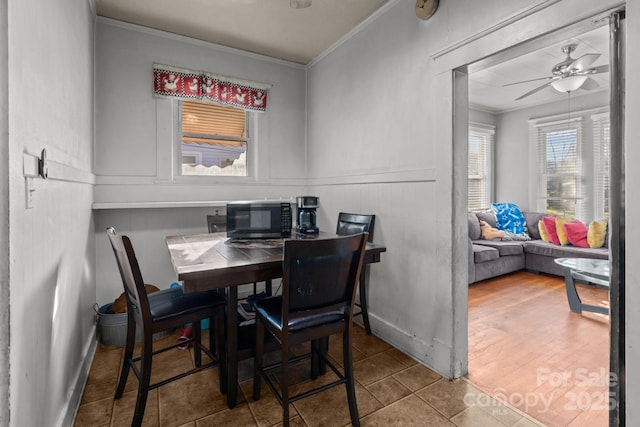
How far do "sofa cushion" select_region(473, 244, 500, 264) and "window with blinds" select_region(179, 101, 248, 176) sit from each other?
Result: 3000 millimetres

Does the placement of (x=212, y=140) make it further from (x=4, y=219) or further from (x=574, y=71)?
(x=574, y=71)

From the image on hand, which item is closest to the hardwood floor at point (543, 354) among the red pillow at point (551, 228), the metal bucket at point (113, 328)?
the red pillow at point (551, 228)

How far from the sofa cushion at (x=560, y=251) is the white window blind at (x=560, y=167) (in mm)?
923

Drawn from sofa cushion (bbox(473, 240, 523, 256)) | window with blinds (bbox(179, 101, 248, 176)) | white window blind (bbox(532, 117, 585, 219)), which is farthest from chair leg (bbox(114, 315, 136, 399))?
white window blind (bbox(532, 117, 585, 219))

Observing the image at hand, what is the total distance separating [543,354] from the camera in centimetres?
237

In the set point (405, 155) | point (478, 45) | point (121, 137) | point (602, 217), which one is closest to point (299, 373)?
point (405, 155)

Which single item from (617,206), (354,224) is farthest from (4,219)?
(354,224)

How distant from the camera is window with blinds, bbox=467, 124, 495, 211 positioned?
5.75m

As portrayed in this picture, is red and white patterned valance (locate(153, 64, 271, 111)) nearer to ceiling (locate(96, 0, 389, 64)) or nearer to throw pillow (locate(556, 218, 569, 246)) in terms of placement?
ceiling (locate(96, 0, 389, 64))

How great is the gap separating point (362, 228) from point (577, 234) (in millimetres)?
3398

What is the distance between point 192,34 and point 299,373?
10.3ft

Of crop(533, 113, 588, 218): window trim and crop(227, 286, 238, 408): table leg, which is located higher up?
crop(533, 113, 588, 218): window trim

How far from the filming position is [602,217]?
468 centimetres

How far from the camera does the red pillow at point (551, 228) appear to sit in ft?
14.8
